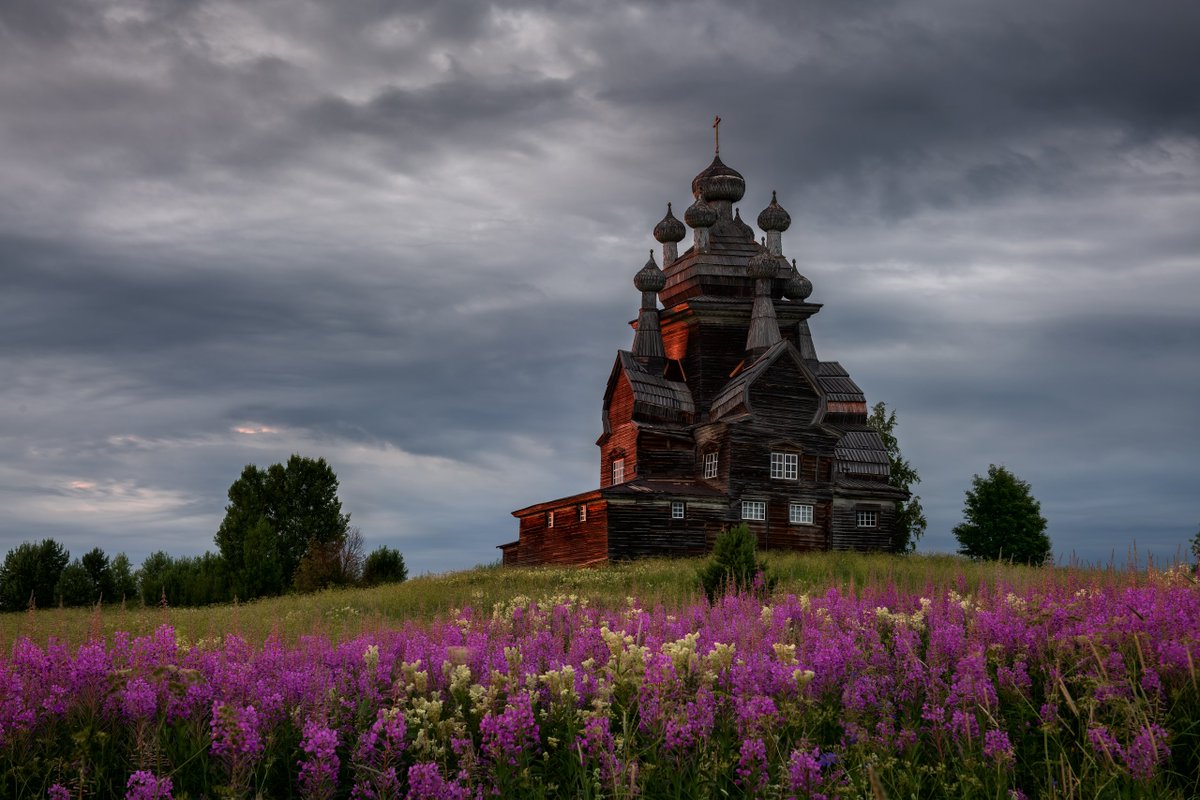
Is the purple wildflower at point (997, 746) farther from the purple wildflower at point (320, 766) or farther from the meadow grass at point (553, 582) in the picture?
the meadow grass at point (553, 582)

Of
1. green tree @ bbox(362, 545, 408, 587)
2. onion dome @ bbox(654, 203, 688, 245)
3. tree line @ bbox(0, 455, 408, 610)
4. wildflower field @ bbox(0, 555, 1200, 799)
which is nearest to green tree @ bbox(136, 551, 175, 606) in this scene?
tree line @ bbox(0, 455, 408, 610)

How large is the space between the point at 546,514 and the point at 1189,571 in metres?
31.6

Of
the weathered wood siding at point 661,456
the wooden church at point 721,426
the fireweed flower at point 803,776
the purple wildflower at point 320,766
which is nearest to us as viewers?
the fireweed flower at point 803,776

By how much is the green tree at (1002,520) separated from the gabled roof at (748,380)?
16.2m

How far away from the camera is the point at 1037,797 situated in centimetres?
654

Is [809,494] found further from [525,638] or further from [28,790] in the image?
[28,790]

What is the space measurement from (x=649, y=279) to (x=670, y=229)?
9.59ft

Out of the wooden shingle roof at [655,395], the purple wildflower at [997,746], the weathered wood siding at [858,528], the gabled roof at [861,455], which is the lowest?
the purple wildflower at [997,746]

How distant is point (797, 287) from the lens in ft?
150

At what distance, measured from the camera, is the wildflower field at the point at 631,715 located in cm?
580

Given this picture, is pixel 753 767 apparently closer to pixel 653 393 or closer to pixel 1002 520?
pixel 653 393

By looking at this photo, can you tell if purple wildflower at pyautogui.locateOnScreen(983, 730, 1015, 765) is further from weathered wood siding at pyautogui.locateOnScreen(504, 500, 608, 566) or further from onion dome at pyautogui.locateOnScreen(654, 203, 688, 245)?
onion dome at pyautogui.locateOnScreen(654, 203, 688, 245)

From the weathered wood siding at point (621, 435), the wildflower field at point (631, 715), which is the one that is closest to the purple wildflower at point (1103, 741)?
the wildflower field at point (631, 715)

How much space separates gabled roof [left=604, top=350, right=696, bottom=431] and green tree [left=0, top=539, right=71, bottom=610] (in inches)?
977
